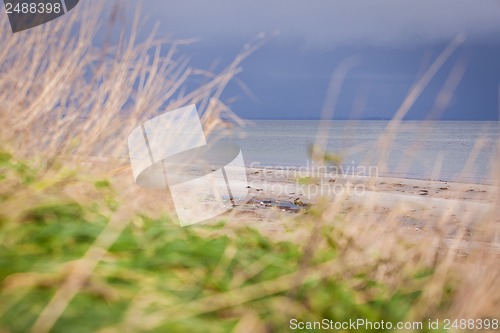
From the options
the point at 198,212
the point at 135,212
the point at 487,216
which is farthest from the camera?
the point at 198,212

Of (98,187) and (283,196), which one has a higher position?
(98,187)

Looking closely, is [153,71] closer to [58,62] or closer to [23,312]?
[58,62]

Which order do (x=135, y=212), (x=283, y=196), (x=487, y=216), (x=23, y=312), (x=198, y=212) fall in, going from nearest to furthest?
1. (x=23, y=312)
2. (x=487, y=216)
3. (x=135, y=212)
4. (x=198, y=212)
5. (x=283, y=196)

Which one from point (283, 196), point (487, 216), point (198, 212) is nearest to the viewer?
point (487, 216)

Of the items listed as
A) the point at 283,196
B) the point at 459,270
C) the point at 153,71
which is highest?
the point at 153,71

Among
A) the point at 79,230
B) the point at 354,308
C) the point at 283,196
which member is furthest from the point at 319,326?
the point at 283,196

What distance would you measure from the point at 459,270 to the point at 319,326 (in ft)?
3.02

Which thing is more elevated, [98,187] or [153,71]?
[153,71]

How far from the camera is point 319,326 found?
5.50ft

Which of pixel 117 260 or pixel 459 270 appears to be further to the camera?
pixel 459 270

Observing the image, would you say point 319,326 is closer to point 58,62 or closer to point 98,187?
point 98,187

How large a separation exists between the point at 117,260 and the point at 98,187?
0.76 m

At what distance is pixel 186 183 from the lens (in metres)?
2.82

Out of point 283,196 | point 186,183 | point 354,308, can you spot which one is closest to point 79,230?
point 354,308
